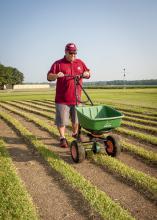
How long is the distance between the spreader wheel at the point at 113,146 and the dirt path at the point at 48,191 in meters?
1.58

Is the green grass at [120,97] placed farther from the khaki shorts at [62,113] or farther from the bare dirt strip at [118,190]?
the bare dirt strip at [118,190]

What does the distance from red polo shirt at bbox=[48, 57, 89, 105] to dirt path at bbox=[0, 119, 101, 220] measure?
5.41ft

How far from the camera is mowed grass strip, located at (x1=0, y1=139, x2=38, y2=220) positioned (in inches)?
148

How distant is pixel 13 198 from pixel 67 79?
366cm

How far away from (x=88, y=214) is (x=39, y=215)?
697mm

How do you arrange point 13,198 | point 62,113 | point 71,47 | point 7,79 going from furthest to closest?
point 7,79 → point 62,113 → point 71,47 → point 13,198

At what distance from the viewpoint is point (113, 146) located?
250 inches

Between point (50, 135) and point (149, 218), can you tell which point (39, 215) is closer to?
point (149, 218)

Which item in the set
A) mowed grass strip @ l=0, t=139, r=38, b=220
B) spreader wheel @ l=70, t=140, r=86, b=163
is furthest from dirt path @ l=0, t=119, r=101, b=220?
spreader wheel @ l=70, t=140, r=86, b=163

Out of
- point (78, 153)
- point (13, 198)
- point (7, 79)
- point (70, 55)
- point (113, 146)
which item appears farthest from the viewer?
point (7, 79)

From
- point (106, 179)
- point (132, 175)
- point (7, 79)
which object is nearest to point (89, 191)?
point (106, 179)

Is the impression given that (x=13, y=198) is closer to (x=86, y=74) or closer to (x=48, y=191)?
(x=48, y=191)

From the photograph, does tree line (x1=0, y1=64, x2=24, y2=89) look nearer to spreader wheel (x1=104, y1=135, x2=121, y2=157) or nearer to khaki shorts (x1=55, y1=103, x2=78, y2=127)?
khaki shorts (x1=55, y1=103, x2=78, y2=127)

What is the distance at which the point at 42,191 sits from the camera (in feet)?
15.2
